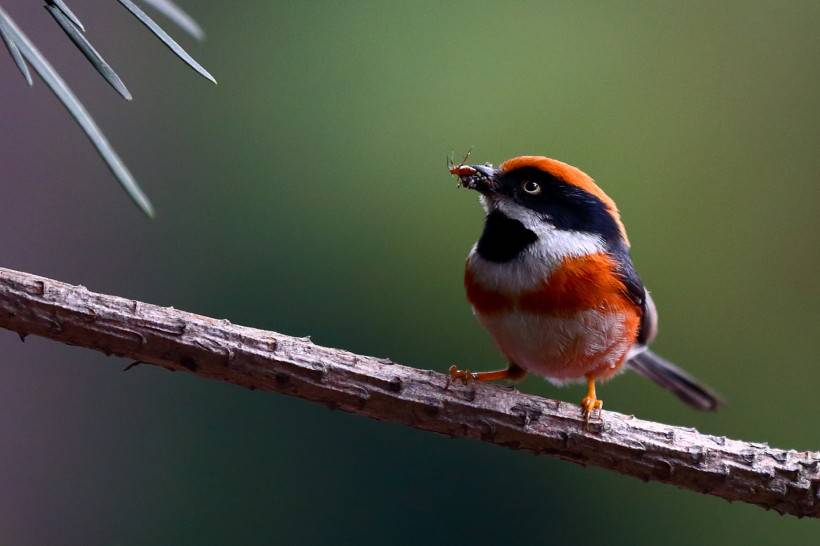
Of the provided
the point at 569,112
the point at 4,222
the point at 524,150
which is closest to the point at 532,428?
the point at 524,150

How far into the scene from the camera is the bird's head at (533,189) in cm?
214

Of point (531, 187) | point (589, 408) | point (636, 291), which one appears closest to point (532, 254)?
point (531, 187)

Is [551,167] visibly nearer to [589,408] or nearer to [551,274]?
[551,274]

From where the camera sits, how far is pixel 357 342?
337cm

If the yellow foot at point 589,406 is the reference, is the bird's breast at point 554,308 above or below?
above

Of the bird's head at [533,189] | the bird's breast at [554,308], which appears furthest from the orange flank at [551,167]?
the bird's breast at [554,308]

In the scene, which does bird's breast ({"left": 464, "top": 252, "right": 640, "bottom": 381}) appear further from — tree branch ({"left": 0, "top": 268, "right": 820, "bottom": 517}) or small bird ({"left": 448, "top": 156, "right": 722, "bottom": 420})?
tree branch ({"left": 0, "top": 268, "right": 820, "bottom": 517})

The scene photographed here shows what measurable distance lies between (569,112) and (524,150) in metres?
0.31

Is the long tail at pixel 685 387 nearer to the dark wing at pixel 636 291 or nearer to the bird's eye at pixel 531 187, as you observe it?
the dark wing at pixel 636 291

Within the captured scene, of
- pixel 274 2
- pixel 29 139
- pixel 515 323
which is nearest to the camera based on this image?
pixel 515 323

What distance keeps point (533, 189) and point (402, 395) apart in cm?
69

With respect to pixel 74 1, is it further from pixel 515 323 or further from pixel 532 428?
pixel 532 428

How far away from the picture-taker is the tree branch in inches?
59.4

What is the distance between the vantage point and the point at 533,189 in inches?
85.0
